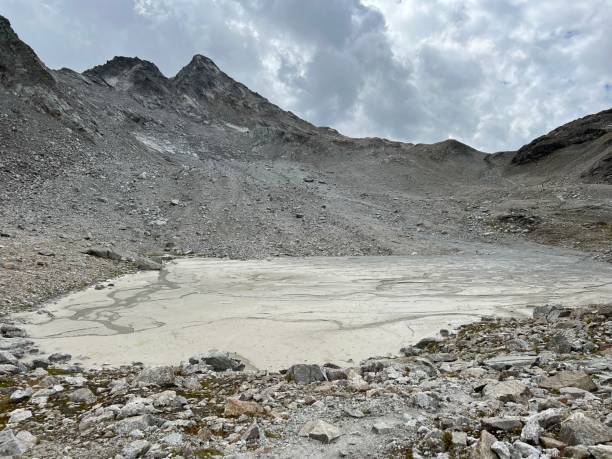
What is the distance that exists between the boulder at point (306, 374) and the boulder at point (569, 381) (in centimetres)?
346

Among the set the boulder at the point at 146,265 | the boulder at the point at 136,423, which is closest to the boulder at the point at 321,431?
the boulder at the point at 136,423

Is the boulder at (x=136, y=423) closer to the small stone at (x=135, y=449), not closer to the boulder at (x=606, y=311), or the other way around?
the small stone at (x=135, y=449)

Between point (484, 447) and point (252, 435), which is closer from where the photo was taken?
point (484, 447)

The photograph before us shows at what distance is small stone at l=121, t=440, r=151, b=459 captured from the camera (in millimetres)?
4742

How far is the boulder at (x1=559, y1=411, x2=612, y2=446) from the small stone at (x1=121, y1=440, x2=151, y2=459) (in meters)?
4.39

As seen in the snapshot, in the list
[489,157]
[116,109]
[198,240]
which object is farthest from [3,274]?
[489,157]

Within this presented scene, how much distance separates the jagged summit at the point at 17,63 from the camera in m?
49.7

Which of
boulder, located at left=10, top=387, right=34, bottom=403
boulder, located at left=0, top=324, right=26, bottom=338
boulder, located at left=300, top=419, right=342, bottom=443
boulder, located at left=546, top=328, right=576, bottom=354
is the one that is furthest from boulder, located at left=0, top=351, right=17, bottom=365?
boulder, located at left=546, top=328, right=576, bottom=354

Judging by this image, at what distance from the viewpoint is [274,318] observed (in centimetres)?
1424

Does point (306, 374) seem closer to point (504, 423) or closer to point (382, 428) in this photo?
point (382, 428)

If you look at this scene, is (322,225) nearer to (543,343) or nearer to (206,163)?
(206,163)

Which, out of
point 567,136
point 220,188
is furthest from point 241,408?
point 567,136

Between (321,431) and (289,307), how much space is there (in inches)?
437

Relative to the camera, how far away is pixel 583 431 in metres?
4.12
